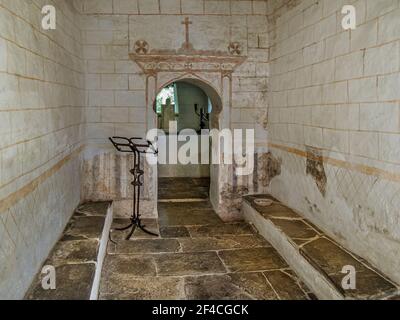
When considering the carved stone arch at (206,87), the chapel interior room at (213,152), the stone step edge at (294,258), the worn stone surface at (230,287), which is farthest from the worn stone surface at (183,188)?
the worn stone surface at (230,287)

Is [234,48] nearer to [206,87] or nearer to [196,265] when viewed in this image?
[206,87]

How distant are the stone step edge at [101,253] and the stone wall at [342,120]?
2326 millimetres

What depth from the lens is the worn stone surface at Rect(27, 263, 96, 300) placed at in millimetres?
2666

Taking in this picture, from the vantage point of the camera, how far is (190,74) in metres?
A: 5.63

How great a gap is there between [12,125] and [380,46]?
9.30 ft

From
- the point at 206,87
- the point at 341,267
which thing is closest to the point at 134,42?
the point at 206,87

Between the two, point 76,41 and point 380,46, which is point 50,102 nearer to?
point 76,41

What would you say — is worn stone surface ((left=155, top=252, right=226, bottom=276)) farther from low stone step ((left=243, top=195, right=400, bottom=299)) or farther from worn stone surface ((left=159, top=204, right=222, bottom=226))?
worn stone surface ((left=159, top=204, right=222, bottom=226))

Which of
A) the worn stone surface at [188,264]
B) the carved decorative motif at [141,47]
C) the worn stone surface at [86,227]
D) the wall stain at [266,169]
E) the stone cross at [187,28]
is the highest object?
the stone cross at [187,28]

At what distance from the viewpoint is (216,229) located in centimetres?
537

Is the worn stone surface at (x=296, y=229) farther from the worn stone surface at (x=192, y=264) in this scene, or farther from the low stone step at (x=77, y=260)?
the low stone step at (x=77, y=260)

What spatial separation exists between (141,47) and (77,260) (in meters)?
3.31

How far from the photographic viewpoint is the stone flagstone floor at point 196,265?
3.51 meters
